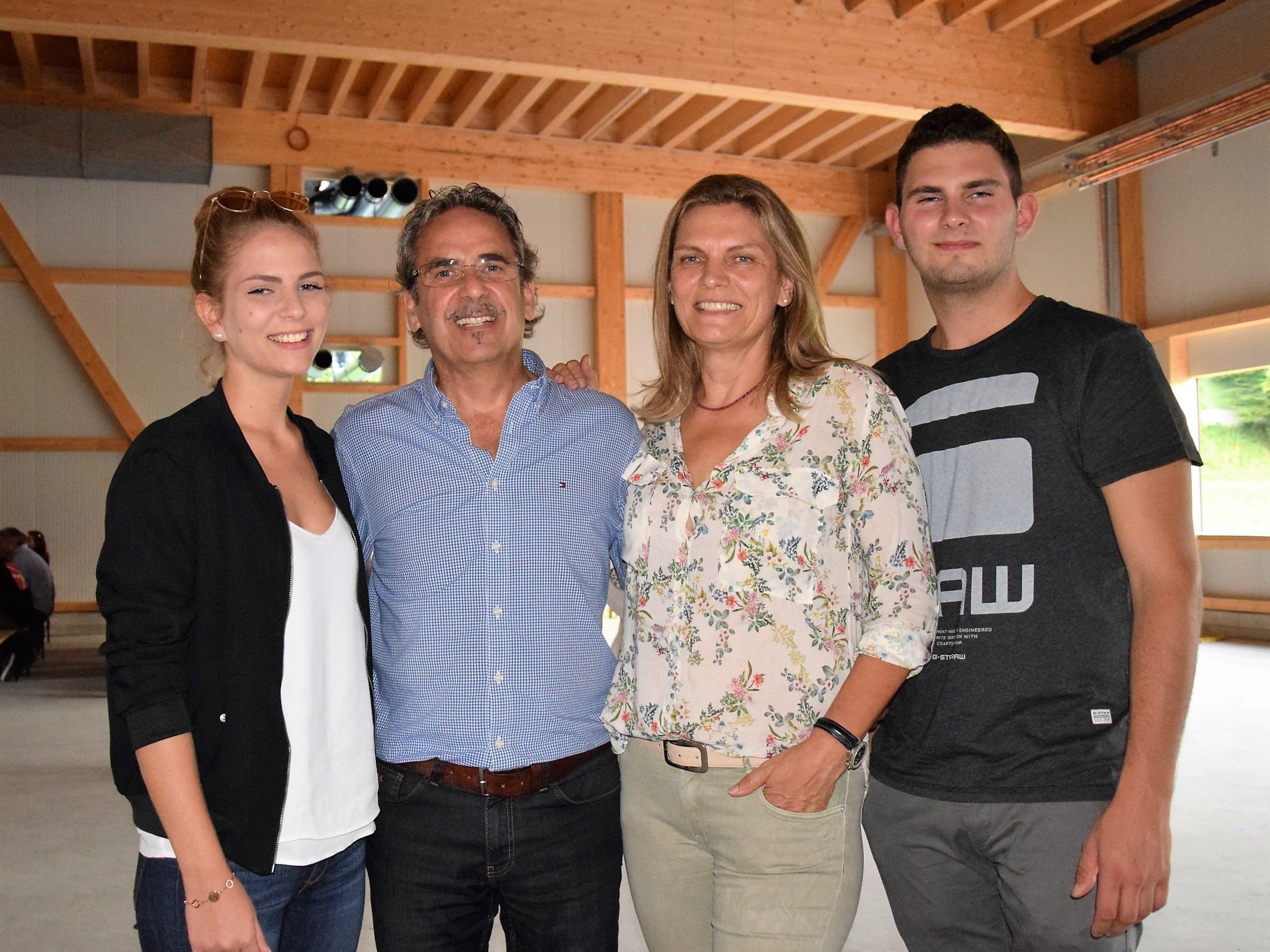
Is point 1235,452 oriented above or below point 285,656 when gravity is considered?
above

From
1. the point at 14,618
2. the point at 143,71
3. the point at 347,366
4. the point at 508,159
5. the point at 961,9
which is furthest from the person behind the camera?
the point at 508,159

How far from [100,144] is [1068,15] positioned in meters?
9.37

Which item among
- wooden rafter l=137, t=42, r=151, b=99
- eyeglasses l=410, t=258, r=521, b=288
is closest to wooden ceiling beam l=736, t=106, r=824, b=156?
wooden rafter l=137, t=42, r=151, b=99

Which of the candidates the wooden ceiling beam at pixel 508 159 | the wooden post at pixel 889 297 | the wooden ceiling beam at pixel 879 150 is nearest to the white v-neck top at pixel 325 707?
the wooden ceiling beam at pixel 508 159

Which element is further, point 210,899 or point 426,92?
point 426,92

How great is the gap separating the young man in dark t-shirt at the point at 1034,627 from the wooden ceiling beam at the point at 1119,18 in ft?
30.1

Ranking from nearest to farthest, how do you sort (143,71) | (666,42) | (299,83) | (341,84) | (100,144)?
1. (666,42)
2. (143,71)
3. (299,83)
4. (341,84)
5. (100,144)

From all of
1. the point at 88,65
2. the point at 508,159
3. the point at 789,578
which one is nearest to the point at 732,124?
the point at 508,159

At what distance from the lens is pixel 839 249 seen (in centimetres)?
1454

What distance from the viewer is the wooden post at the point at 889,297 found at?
14.8 m

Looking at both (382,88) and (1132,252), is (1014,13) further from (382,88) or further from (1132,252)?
(382,88)

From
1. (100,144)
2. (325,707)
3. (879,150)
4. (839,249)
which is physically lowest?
(325,707)

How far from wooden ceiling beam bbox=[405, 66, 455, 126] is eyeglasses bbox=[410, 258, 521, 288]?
8.96 m

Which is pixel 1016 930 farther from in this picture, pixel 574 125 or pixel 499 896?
pixel 574 125
